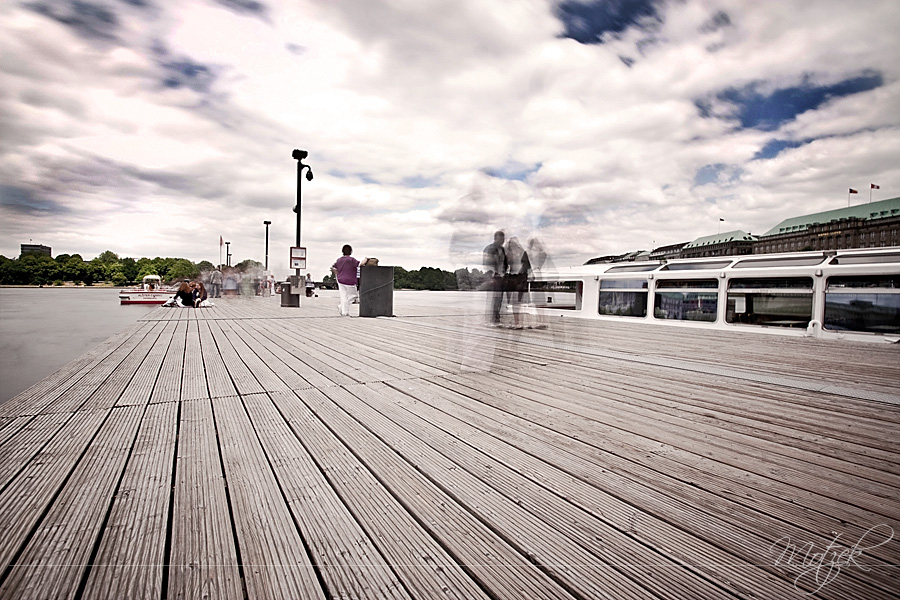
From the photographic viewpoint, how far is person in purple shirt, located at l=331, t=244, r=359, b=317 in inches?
434

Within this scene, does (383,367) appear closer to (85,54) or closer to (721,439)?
(721,439)

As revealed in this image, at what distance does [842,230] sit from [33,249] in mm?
36080

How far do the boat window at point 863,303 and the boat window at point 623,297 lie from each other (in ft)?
12.6

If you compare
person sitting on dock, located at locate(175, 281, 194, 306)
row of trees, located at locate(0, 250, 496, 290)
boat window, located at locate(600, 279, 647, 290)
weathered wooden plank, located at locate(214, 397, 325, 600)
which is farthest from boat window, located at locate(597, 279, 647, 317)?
person sitting on dock, located at locate(175, 281, 194, 306)

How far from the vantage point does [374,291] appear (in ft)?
34.9

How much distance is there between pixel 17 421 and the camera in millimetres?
2400

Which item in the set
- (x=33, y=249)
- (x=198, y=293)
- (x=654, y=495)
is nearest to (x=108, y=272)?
(x=198, y=293)

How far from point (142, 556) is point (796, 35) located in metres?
10.3

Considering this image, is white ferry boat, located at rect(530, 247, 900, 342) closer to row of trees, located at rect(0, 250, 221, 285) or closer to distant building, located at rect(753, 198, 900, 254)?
row of trees, located at rect(0, 250, 221, 285)

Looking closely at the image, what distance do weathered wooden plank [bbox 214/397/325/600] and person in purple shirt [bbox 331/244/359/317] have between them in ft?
29.9

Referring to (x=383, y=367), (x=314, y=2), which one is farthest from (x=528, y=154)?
(x=314, y=2)

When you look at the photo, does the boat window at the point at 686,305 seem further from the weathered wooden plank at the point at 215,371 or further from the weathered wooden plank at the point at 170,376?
the weathered wooden plank at the point at 170,376

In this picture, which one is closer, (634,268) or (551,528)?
(551,528)

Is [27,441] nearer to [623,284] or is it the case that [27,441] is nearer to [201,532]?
[201,532]
